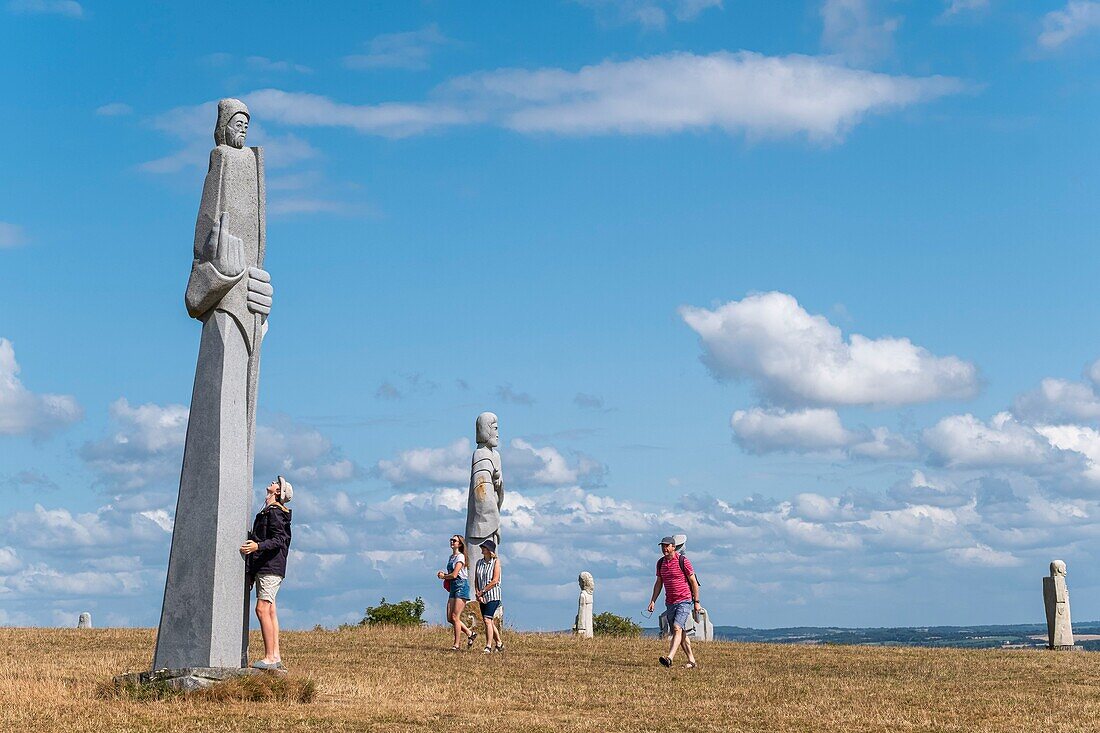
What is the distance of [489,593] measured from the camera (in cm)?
2198

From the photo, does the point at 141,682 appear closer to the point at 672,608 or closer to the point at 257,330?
the point at 257,330

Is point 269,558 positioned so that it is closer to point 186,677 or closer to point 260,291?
point 186,677

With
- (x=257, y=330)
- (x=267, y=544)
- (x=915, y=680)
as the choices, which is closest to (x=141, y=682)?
(x=267, y=544)

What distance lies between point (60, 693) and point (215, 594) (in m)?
1.92

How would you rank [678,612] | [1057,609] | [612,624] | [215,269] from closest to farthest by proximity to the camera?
[215,269]
[678,612]
[1057,609]
[612,624]

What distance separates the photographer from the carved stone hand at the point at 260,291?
15.6 metres

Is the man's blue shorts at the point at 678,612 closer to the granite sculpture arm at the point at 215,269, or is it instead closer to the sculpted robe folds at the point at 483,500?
the sculpted robe folds at the point at 483,500

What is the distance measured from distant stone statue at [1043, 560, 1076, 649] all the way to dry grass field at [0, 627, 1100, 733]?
5358 millimetres

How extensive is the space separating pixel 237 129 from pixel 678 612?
9.51 metres

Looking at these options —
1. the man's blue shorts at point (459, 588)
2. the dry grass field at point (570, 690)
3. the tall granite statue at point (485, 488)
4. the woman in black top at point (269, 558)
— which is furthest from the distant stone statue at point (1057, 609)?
the woman in black top at point (269, 558)

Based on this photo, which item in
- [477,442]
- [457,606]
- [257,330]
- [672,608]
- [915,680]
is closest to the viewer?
[257,330]

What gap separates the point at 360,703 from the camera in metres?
14.6

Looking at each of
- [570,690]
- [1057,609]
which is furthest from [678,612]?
[1057,609]

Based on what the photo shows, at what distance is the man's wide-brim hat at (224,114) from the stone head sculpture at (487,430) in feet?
37.7
